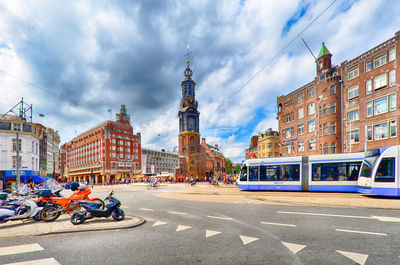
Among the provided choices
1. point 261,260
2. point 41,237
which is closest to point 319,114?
point 261,260

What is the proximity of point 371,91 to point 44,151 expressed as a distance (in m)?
66.0

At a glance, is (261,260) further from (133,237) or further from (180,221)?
(180,221)

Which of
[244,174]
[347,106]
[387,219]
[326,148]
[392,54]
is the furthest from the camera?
[326,148]

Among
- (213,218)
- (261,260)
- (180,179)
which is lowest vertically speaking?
(180,179)

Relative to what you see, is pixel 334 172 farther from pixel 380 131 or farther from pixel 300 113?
pixel 300 113

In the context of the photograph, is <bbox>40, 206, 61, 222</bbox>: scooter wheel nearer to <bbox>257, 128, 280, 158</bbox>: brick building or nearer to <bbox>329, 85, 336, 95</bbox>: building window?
<bbox>329, 85, 336, 95</bbox>: building window

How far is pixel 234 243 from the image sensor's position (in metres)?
5.42

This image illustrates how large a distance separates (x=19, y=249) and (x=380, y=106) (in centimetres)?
3151

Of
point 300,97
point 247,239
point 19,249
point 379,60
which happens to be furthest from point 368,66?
point 19,249

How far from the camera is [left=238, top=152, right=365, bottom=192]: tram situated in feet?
50.6

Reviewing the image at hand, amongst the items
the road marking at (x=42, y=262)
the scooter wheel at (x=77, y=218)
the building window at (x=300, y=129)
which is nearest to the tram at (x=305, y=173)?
the scooter wheel at (x=77, y=218)

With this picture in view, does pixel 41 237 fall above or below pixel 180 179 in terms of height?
above

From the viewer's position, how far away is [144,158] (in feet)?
323

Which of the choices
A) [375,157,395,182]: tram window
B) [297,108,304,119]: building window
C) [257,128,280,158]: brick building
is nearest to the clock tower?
[257,128,280,158]: brick building
